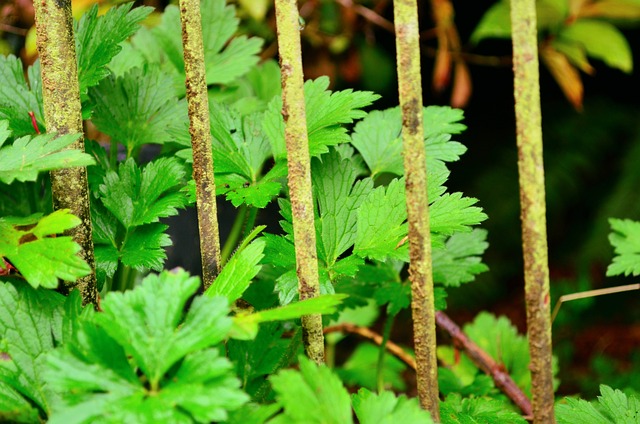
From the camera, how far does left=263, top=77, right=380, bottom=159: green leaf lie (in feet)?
2.65

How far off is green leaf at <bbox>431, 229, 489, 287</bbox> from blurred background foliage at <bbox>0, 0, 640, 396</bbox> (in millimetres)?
866

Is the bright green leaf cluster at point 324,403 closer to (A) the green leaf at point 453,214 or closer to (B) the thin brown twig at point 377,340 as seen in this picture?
(A) the green leaf at point 453,214

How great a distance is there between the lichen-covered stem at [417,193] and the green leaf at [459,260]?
0.34 meters

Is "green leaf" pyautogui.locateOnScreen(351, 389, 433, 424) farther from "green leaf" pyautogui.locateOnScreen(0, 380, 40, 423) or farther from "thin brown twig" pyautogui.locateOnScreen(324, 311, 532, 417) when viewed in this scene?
"thin brown twig" pyautogui.locateOnScreen(324, 311, 532, 417)

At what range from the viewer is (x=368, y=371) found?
121cm

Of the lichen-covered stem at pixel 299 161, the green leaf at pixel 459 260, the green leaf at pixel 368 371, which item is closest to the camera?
the lichen-covered stem at pixel 299 161

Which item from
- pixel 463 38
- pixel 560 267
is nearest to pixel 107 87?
pixel 463 38

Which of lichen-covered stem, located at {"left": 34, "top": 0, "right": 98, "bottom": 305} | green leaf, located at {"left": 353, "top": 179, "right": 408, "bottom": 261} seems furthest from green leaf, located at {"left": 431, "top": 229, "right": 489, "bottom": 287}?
lichen-covered stem, located at {"left": 34, "top": 0, "right": 98, "bottom": 305}

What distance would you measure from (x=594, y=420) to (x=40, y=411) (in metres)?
0.54

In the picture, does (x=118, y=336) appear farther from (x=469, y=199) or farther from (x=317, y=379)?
(x=469, y=199)

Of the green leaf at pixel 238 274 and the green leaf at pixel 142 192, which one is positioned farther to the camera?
the green leaf at pixel 142 192

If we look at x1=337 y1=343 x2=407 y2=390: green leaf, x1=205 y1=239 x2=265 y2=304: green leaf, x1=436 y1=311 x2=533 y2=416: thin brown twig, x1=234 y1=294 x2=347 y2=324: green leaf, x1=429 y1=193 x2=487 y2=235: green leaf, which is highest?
x1=429 y1=193 x2=487 y2=235: green leaf

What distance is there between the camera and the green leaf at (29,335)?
63 cm

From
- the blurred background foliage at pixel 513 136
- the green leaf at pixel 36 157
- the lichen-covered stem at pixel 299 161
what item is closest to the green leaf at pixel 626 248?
the lichen-covered stem at pixel 299 161
